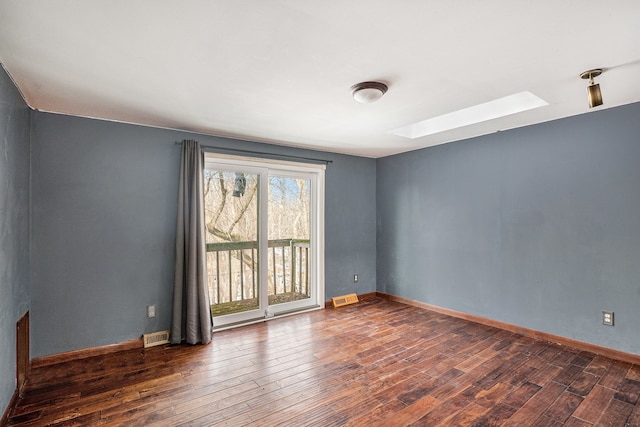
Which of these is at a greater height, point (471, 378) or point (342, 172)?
point (342, 172)

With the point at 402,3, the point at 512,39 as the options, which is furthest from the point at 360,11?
the point at 512,39

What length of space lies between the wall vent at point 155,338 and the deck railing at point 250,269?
2.14 feet

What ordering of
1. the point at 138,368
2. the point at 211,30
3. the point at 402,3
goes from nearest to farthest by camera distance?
the point at 402,3 < the point at 211,30 < the point at 138,368

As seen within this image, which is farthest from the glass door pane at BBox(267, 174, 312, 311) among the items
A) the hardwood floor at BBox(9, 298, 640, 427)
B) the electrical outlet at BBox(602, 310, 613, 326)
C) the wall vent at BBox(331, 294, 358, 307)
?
the electrical outlet at BBox(602, 310, 613, 326)

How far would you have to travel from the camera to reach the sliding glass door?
3.92 meters

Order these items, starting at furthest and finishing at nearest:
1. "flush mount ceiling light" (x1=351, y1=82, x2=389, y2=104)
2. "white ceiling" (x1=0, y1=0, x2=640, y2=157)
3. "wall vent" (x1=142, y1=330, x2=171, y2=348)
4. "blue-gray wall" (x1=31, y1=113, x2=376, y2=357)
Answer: "wall vent" (x1=142, y1=330, x2=171, y2=348), "blue-gray wall" (x1=31, y1=113, x2=376, y2=357), "flush mount ceiling light" (x1=351, y1=82, x2=389, y2=104), "white ceiling" (x1=0, y1=0, x2=640, y2=157)

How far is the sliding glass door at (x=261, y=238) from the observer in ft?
12.9

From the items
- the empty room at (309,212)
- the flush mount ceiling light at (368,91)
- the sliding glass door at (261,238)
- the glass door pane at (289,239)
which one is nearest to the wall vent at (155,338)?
the empty room at (309,212)

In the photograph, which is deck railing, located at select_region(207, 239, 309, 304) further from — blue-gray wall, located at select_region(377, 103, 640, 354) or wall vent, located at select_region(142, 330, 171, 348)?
blue-gray wall, located at select_region(377, 103, 640, 354)

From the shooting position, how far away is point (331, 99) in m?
2.68

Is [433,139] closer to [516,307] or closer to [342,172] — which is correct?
[342,172]

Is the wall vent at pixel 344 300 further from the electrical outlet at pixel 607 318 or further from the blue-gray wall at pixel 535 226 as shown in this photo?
the electrical outlet at pixel 607 318

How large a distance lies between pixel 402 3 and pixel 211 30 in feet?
3.20

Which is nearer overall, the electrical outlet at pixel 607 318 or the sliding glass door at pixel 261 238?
the electrical outlet at pixel 607 318
